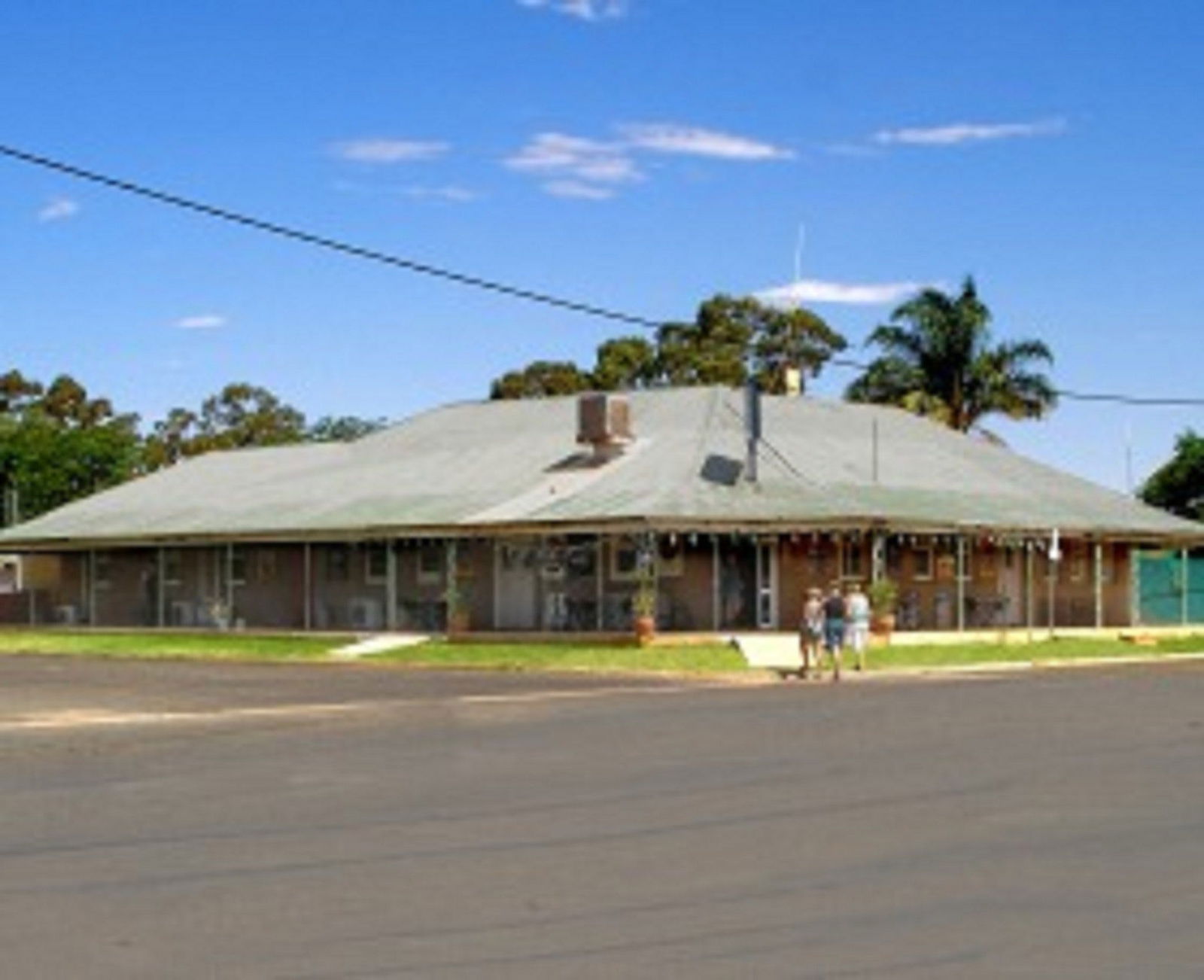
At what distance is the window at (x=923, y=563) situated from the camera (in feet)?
153

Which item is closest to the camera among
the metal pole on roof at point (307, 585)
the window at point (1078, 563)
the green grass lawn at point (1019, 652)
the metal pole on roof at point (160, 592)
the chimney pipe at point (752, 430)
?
the green grass lawn at point (1019, 652)

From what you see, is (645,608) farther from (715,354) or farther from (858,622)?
(715,354)

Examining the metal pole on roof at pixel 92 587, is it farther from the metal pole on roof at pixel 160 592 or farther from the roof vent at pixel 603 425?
the roof vent at pixel 603 425

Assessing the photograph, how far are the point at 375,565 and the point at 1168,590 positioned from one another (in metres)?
24.4

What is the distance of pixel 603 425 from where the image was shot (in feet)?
159

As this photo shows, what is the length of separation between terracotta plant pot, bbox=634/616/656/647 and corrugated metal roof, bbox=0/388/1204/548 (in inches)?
82.8

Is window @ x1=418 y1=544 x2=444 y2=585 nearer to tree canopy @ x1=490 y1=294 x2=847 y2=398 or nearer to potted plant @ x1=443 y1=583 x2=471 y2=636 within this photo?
potted plant @ x1=443 y1=583 x2=471 y2=636

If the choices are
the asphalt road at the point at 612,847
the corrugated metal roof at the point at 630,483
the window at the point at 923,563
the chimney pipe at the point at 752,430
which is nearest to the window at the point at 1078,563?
the corrugated metal roof at the point at 630,483

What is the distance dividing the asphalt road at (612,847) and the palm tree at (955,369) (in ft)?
156

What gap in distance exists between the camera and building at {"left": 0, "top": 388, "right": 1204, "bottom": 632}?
43.6 meters

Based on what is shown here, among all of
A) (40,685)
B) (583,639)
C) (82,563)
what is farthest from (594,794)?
(82,563)

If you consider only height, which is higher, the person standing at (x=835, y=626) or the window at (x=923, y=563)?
the window at (x=923, y=563)

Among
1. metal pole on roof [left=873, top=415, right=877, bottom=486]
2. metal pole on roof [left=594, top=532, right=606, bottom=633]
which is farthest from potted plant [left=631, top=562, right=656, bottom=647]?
metal pole on roof [left=873, top=415, right=877, bottom=486]

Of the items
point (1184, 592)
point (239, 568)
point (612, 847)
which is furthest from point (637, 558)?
point (612, 847)
